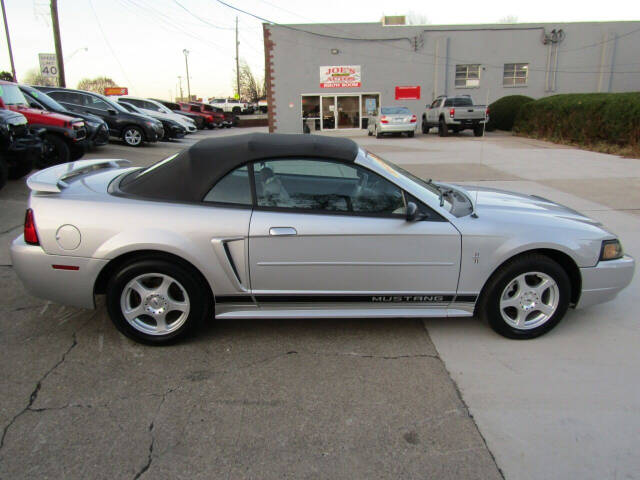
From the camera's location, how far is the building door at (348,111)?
1205 inches

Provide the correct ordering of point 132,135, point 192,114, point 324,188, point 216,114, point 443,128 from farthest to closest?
point 216,114, point 192,114, point 443,128, point 132,135, point 324,188

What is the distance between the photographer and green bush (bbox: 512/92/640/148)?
50.3 feet

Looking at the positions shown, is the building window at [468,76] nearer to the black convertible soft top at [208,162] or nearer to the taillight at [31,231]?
the black convertible soft top at [208,162]

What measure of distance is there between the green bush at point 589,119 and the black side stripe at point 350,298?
14.7 meters

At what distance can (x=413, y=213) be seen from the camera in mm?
3301

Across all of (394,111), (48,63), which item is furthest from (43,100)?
(394,111)

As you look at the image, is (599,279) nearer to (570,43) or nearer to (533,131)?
(533,131)

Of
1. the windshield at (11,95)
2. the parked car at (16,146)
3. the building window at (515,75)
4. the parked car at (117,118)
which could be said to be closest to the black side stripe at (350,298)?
the parked car at (16,146)

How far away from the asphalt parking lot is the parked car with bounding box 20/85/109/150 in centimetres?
941

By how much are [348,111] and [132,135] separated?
690 inches

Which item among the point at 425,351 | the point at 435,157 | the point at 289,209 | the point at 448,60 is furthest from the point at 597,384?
the point at 448,60

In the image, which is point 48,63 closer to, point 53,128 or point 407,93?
point 53,128

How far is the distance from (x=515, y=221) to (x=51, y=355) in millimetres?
3358

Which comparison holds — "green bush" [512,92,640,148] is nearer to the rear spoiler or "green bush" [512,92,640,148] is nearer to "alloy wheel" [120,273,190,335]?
the rear spoiler
